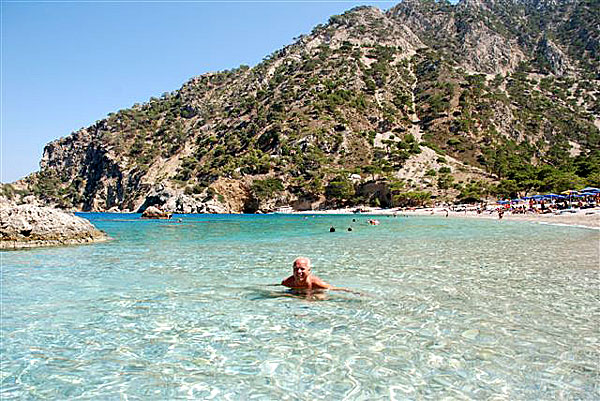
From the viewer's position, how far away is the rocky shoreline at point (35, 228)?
19422 mm

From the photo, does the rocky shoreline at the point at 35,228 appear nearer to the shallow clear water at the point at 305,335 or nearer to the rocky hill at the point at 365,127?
the shallow clear water at the point at 305,335

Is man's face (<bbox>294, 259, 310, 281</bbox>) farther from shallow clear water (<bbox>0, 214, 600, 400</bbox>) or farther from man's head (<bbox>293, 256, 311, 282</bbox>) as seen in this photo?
shallow clear water (<bbox>0, 214, 600, 400</bbox>)

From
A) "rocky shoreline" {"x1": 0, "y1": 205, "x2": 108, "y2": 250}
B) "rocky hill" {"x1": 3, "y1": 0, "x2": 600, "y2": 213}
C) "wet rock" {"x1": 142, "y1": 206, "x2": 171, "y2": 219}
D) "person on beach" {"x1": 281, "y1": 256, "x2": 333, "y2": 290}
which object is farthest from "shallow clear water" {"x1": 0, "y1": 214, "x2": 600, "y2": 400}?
"rocky hill" {"x1": 3, "y1": 0, "x2": 600, "y2": 213}

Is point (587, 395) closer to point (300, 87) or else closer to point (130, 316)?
point (130, 316)

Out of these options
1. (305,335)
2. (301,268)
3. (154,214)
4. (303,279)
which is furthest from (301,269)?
(154,214)

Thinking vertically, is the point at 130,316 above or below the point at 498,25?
below

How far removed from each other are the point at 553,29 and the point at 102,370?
7765 inches

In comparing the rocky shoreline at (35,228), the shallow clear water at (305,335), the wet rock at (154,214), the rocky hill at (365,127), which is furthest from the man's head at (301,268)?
the rocky hill at (365,127)

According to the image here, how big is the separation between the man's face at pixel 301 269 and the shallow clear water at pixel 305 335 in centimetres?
49

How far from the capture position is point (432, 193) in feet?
264

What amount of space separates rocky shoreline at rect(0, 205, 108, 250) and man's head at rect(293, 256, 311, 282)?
1666 centimetres

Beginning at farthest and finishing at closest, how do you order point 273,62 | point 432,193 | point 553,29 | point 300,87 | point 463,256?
1. point 553,29
2. point 273,62
3. point 300,87
4. point 432,193
5. point 463,256

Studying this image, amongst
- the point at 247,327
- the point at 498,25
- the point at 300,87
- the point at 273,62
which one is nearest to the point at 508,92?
the point at 498,25

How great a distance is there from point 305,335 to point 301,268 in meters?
2.52
